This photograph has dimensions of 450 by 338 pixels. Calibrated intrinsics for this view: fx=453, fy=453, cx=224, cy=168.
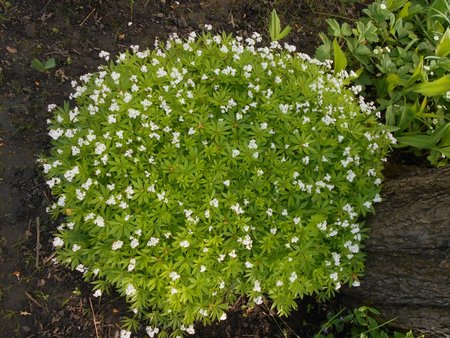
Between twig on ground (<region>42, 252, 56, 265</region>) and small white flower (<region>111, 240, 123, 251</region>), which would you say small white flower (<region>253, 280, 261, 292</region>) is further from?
twig on ground (<region>42, 252, 56, 265</region>)

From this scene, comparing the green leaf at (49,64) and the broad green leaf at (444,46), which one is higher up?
the broad green leaf at (444,46)

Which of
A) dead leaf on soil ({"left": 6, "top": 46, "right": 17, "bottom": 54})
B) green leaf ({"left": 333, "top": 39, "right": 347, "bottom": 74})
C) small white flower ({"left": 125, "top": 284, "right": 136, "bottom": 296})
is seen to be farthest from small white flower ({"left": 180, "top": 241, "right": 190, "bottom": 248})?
dead leaf on soil ({"left": 6, "top": 46, "right": 17, "bottom": 54})

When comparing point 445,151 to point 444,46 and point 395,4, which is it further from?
point 395,4

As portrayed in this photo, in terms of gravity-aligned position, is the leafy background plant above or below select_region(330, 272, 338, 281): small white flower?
above

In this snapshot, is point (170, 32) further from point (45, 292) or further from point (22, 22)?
point (45, 292)

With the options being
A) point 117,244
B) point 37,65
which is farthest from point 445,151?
point 37,65

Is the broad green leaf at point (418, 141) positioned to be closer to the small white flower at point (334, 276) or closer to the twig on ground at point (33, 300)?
the small white flower at point (334, 276)

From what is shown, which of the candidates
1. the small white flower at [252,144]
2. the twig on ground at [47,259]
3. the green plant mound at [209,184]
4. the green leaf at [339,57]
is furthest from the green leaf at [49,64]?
the green leaf at [339,57]

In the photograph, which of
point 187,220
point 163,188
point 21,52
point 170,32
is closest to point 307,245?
point 187,220
